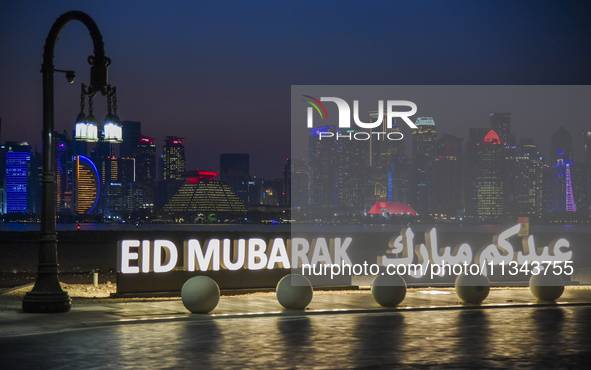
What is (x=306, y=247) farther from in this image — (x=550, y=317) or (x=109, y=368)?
(x=109, y=368)

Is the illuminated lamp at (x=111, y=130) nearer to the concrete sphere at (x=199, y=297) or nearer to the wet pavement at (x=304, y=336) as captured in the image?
the concrete sphere at (x=199, y=297)

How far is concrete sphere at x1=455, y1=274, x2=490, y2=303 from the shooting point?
2003 centimetres

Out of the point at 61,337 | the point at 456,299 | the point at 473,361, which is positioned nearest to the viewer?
the point at 473,361

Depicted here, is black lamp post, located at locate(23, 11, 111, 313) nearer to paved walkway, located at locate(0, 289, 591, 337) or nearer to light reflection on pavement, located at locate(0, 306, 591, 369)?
paved walkway, located at locate(0, 289, 591, 337)

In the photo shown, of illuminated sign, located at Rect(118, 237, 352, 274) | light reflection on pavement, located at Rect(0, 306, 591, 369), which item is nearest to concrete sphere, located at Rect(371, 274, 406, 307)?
light reflection on pavement, located at Rect(0, 306, 591, 369)

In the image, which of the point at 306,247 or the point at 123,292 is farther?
the point at 306,247

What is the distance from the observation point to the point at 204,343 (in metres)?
13.0

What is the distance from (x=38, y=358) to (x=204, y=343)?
3.15 meters

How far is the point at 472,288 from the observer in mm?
20016

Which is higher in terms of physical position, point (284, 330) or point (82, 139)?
point (82, 139)

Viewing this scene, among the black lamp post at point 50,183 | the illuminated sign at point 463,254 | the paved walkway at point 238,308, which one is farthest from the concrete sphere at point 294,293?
the illuminated sign at point 463,254

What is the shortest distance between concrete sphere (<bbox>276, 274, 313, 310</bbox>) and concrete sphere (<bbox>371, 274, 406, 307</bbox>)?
212 cm

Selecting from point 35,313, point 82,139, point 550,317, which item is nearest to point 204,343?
point 35,313

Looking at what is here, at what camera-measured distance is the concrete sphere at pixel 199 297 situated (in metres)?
17.4
